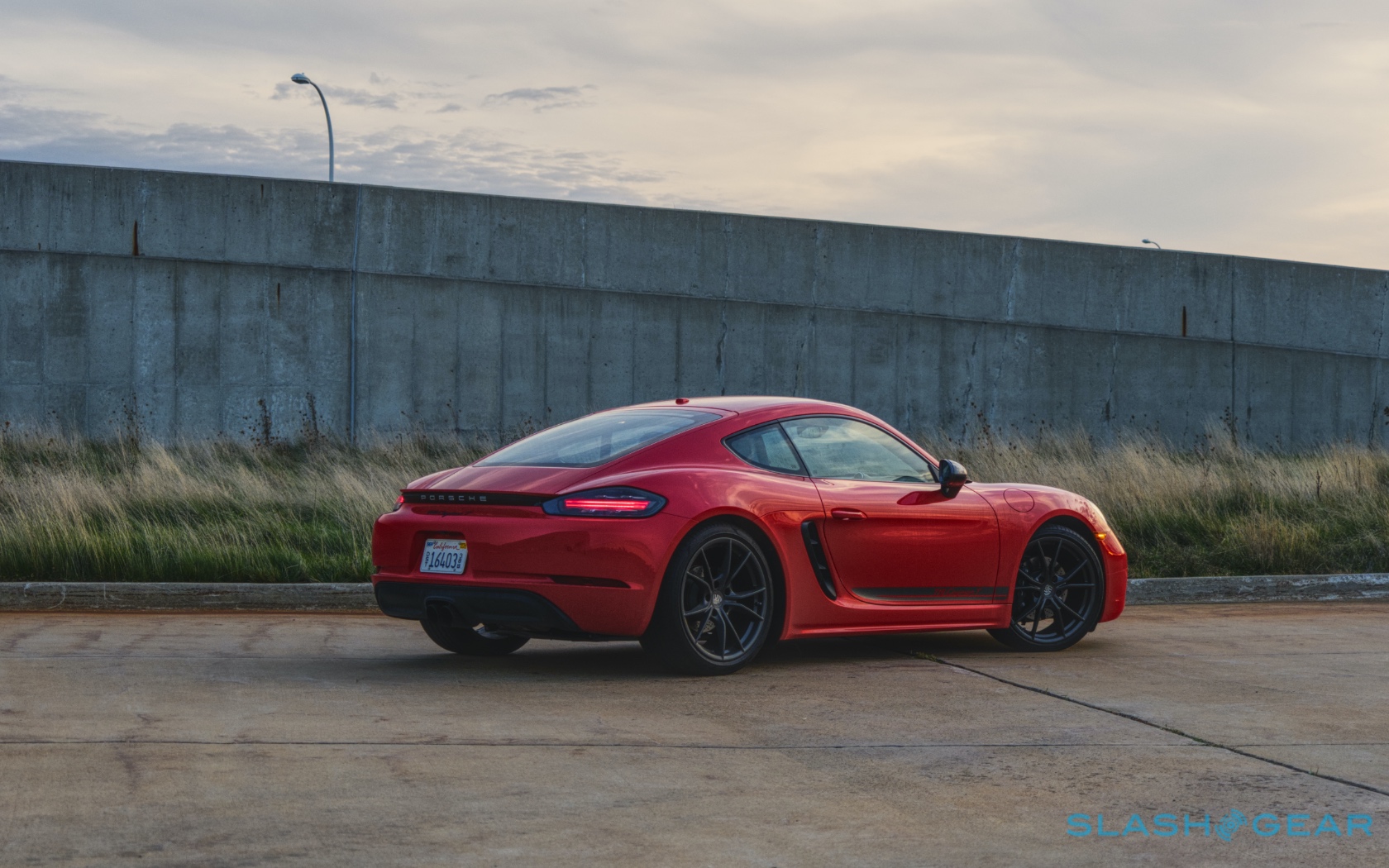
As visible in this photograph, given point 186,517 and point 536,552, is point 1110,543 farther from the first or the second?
point 186,517

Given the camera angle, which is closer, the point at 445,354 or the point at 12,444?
the point at 12,444

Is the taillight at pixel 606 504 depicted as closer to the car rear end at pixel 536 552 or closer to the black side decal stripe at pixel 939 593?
the car rear end at pixel 536 552

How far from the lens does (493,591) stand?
274 inches

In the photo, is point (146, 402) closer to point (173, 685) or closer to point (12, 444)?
point (12, 444)

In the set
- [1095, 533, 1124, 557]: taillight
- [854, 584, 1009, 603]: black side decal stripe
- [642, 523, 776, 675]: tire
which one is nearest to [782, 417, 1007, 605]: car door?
[854, 584, 1009, 603]: black side decal stripe

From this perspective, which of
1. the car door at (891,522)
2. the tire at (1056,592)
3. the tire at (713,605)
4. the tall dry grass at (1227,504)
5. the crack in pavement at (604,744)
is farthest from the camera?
the tall dry grass at (1227,504)

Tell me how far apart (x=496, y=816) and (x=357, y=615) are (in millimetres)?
6063

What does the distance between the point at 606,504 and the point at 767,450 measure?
3.60ft

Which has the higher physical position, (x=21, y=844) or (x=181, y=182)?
(x=181, y=182)

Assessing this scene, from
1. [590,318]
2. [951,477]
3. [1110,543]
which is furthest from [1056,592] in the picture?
[590,318]

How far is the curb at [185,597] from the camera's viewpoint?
33.8 ft

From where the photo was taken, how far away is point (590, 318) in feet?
74.5

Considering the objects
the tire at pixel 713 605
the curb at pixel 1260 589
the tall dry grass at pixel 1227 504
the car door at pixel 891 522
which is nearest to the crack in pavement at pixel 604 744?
the tire at pixel 713 605

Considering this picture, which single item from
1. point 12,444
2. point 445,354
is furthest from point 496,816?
point 445,354
